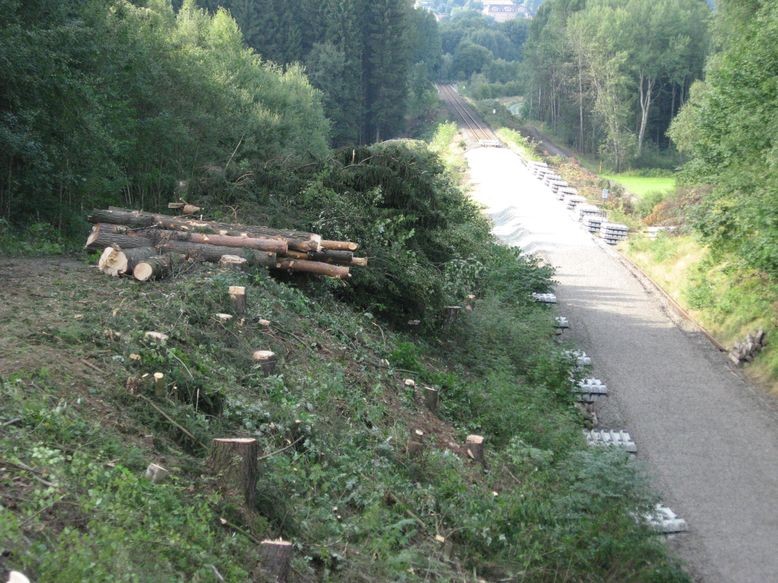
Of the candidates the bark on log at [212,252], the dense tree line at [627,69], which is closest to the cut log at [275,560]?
the bark on log at [212,252]

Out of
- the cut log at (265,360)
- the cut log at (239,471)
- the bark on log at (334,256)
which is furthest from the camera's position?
the bark on log at (334,256)

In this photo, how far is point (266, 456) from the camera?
796 centimetres

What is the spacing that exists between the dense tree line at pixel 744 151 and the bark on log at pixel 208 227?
9421mm

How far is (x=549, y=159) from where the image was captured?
6444 cm

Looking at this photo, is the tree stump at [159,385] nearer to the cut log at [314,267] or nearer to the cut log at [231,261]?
the cut log at [231,261]

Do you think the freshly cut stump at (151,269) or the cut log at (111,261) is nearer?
the freshly cut stump at (151,269)

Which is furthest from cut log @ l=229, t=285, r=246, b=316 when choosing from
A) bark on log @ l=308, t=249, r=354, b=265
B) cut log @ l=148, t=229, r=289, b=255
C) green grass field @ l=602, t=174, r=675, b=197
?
green grass field @ l=602, t=174, r=675, b=197

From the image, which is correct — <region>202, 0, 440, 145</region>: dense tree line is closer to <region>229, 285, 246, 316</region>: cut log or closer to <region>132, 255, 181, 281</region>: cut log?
<region>132, 255, 181, 281</region>: cut log

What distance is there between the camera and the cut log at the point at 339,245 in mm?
14289

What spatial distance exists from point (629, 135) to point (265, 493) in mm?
67380

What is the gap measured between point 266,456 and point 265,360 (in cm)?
214

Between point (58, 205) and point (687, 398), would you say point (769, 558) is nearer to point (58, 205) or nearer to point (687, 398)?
point (687, 398)

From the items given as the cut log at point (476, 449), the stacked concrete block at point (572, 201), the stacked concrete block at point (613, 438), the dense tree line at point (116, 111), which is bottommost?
the stacked concrete block at point (613, 438)

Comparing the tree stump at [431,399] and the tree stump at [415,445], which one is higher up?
the tree stump at [415,445]
